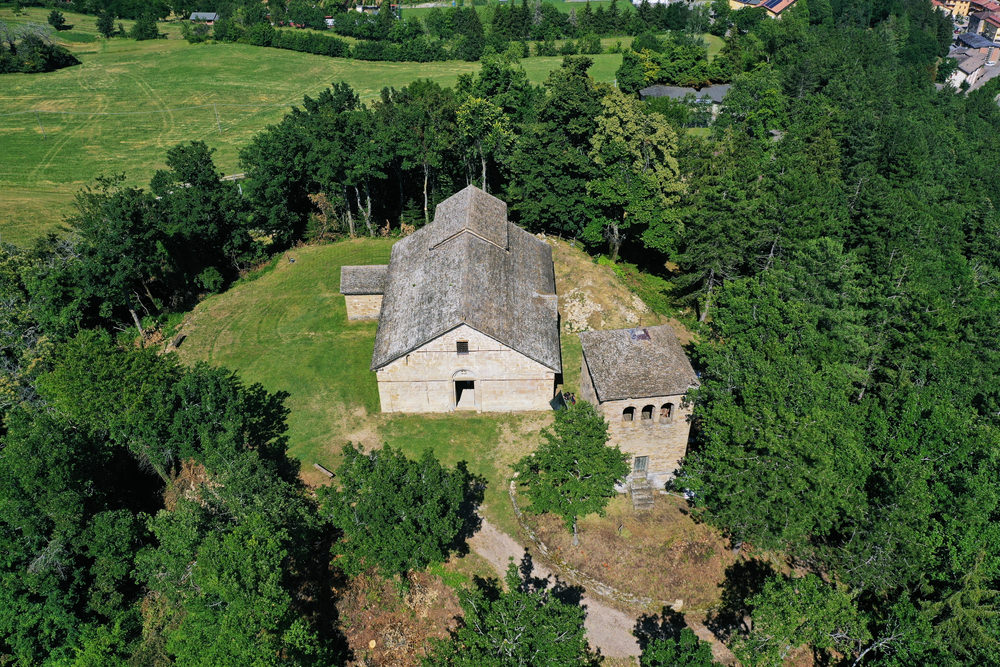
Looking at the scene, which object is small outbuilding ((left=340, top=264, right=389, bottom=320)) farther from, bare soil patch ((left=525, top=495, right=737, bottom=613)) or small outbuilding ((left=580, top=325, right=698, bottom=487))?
bare soil patch ((left=525, top=495, right=737, bottom=613))

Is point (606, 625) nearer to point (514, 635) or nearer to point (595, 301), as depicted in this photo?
point (514, 635)

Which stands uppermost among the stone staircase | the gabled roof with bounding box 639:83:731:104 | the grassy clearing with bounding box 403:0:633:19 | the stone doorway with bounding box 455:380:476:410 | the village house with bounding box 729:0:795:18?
the village house with bounding box 729:0:795:18

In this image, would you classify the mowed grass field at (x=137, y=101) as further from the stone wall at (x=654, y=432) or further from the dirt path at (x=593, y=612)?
the stone wall at (x=654, y=432)

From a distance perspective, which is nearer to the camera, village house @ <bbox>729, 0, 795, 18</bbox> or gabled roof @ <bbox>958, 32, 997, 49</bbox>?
village house @ <bbox>729, 0, 795, 18</bbox>

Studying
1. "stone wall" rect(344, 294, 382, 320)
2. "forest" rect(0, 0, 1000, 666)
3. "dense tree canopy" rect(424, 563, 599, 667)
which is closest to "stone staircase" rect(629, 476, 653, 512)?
"forest" rect(0, 0, 1000, 666)

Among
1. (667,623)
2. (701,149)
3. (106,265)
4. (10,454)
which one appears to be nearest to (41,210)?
(106,265)

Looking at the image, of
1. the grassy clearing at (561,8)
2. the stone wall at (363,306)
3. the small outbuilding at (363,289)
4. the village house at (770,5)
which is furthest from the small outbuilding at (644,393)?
the village house at (770,5)
